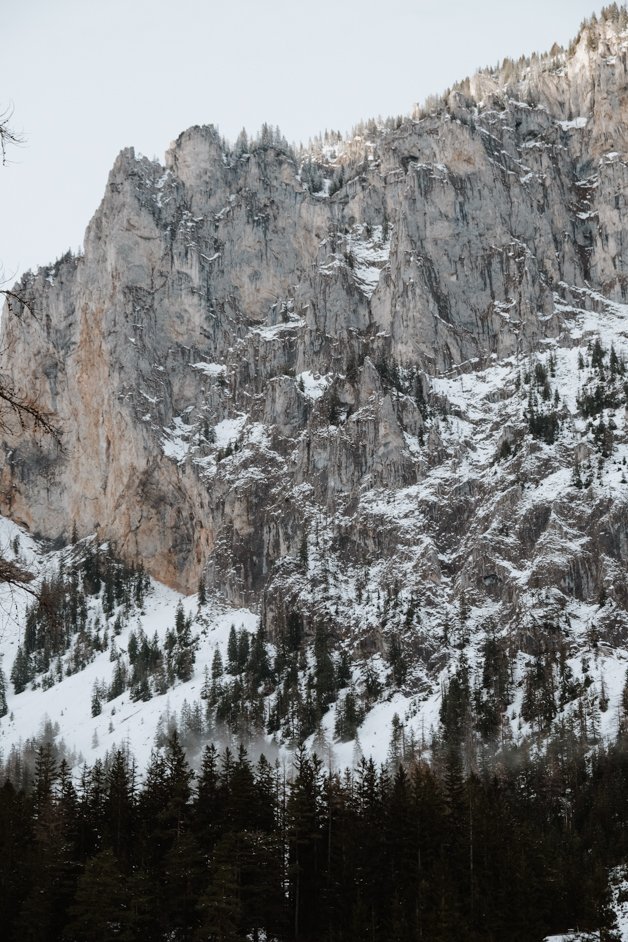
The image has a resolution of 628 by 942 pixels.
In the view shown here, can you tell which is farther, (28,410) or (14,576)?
(14,576)

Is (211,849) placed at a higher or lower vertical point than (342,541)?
lower

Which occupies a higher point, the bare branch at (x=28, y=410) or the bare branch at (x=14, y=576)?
the bare branch at (x=28, y=410)

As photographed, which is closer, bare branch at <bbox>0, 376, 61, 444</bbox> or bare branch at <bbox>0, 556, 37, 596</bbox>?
bare branch at <bbox>0, 376, 61, 444</bbox>

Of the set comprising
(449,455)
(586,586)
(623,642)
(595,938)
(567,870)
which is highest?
(449,455)

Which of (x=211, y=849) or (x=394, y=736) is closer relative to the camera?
(x=211, y=849)

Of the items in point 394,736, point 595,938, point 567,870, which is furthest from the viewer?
point 394,736

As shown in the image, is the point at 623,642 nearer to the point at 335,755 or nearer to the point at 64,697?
the point at 335,755

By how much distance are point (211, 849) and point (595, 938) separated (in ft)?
71.7

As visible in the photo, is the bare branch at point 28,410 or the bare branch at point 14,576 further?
the bare branch at point 14,576

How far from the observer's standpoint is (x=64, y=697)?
192500mm

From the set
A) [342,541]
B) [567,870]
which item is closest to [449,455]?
[342,541]

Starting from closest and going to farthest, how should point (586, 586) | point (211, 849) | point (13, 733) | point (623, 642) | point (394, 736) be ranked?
point (211, 849), point (394, 736), point (623, 642), point (586, 586), point (13, 733)

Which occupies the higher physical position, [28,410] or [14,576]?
[28,410]

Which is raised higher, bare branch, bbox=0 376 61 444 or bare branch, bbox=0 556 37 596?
bare branch, bbox=0 376 61 444
